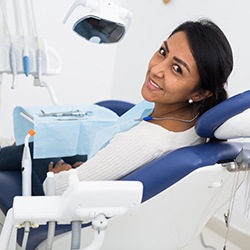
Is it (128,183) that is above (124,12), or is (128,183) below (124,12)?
below

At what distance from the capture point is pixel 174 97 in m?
1.17

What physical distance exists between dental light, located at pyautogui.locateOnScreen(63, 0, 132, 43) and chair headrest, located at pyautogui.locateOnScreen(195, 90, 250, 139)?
52 cm

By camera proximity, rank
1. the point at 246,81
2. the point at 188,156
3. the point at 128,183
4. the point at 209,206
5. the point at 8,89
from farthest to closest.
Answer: the point at 8,89
the point at 246,81
the point at 209,206
the point at 188,156
the point at 128,183

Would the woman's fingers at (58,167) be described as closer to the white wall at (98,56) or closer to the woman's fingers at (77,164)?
the woman's fingers at (77,164)

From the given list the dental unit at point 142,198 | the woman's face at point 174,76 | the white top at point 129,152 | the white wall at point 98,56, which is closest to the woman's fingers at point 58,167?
the dental unit at point 142,198

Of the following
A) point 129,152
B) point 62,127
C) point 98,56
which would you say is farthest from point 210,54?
point 98,56

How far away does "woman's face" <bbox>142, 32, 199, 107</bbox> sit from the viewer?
1.12 metres

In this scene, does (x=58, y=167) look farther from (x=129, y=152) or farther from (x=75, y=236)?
(x=75, y=236)

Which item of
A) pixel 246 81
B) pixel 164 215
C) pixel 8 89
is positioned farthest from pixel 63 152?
pixel 8 89

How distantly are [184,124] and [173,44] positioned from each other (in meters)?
0.23

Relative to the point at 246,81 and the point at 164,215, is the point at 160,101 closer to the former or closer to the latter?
the point at 164,215

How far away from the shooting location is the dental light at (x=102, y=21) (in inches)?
50.9

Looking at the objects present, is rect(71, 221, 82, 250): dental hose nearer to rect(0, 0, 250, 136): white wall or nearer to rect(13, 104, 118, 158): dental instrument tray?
rect(13, 104, 118, 158): dental instrument tray

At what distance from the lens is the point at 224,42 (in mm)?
1127
